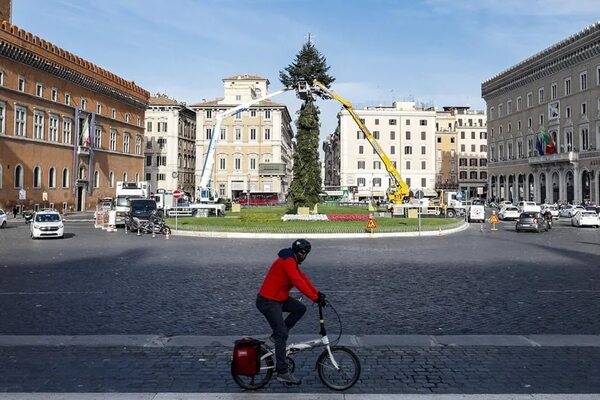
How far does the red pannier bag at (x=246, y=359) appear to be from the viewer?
588cm

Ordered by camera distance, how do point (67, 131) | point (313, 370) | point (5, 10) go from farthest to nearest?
point (67, 131) → point (5, 10) → point (313, 370)

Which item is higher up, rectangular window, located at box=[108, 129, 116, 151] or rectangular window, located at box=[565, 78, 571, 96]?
rectangular window, located at box=[565, 78, 571, 96]

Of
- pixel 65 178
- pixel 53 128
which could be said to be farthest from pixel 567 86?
pixel 65 178

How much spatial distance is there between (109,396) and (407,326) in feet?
17.1

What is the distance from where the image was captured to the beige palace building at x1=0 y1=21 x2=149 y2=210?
169 ft

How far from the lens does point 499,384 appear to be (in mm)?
6277

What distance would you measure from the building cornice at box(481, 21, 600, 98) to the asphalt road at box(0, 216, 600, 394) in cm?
5336

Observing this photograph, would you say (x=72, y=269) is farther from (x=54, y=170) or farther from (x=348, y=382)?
(x=54, y=170)

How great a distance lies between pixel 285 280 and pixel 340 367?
1.20m

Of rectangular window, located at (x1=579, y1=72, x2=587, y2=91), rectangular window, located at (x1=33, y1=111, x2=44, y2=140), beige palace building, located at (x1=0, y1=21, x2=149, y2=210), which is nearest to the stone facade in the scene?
beige palace building, located at (x1=0, y1=21, x2=149, y2=210)

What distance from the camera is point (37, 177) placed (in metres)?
55.8

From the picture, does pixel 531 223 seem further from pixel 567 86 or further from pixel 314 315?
pixel 567 86

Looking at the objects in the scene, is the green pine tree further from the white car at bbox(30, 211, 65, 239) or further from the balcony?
the balcony

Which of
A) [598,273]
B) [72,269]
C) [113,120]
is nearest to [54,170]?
[113,120]
